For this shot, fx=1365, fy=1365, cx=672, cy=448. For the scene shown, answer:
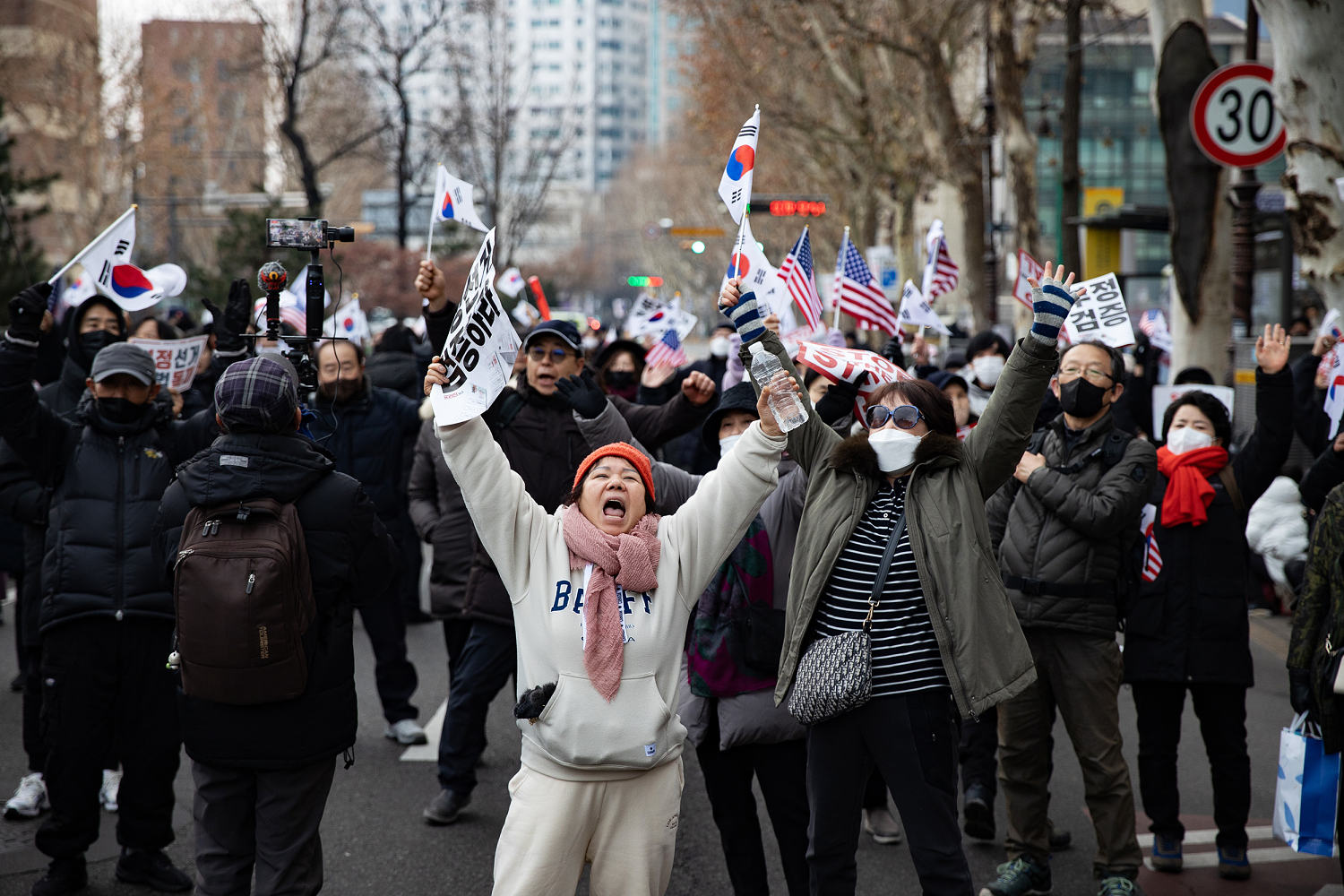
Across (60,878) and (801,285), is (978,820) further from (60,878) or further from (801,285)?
(60,878)

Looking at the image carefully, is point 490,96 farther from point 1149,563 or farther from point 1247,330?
point 1149,563

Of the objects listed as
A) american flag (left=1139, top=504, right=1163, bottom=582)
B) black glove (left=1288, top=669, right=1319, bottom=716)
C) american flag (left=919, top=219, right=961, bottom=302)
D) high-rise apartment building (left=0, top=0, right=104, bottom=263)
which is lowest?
black glove (left=1288, top=669, right=1319, bottom=716)

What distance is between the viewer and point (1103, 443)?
5.15 metres

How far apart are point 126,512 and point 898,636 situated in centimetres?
282

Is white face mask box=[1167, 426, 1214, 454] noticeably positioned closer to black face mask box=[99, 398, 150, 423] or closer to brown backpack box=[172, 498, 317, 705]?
brown backpack box=[172, 498, 317, 705]

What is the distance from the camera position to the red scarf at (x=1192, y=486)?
539 centimetres

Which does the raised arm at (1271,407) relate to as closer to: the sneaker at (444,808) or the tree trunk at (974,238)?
the sneaker at (444,808)

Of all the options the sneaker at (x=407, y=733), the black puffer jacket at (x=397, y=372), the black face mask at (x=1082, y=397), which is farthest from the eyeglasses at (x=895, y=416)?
the black puffer jacket at (x=397, y=372)

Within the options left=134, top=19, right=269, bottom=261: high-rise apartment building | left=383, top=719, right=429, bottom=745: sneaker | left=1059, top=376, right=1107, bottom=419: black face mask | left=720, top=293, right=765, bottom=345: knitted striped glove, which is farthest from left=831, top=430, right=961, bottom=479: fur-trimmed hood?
left=134, top=19, right=269, bottom=261: high-rise apartment building

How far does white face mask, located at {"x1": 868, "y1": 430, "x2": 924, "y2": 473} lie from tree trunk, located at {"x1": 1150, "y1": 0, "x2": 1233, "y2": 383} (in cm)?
887

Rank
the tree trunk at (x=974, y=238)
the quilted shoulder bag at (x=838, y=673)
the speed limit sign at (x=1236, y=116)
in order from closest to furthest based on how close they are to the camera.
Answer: the quilted shoulder bag at (x=838, y=673) → the speed limit sign at (x=1236, y=116) → the tree trunk at (x=974, y=238)

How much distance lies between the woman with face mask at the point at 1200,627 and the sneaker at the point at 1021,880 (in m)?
0.61

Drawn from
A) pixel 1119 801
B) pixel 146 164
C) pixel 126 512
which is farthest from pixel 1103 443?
pixel 146 164

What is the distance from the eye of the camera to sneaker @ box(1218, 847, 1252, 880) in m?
5.36
